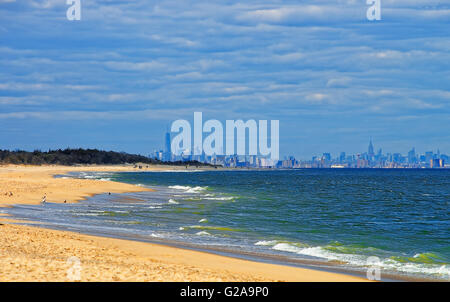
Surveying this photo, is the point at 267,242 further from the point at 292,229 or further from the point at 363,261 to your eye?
the point at 292,229

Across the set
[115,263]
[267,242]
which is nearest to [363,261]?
[267,242]

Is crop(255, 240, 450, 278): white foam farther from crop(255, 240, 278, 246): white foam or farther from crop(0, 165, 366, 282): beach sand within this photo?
crop(0, 165, 366, 282): beach sand

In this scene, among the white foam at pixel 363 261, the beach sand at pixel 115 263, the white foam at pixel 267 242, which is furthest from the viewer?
the white foam at pixel 267 242

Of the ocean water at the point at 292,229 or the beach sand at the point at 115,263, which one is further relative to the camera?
the ocean water at the point at 292,229

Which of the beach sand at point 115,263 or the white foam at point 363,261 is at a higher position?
the beach sand at point 115,263

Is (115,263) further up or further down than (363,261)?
further up

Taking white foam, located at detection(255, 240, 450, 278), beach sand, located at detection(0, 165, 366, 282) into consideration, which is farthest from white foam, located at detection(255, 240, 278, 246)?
beach sand, located at detection(0, 165, 366, 282)

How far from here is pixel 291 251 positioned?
23172mm

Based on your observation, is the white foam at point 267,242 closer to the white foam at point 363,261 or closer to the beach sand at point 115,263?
the white foam at point 363,261

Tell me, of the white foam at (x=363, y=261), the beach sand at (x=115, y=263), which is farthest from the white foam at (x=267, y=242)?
the beach sand at (x=115, y=263)

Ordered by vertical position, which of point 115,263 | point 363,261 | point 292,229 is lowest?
point 292,229

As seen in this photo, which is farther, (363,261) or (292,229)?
(292,229)
